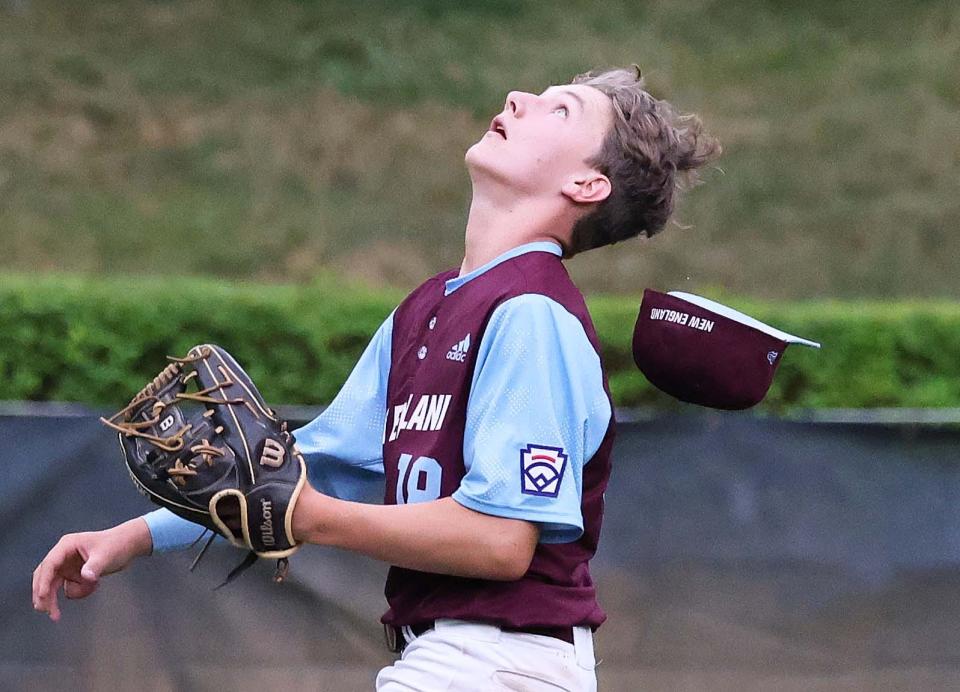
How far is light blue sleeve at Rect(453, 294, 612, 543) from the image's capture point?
2.13 meters

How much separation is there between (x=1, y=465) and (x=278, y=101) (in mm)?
8993

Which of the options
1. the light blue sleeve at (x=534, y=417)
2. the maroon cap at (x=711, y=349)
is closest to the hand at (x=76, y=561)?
the light blue sleeve at (x=534, y=417)

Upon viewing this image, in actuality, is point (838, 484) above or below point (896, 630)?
above

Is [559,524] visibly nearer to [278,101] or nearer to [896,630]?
[896,630]

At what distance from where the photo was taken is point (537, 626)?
2.30 metres

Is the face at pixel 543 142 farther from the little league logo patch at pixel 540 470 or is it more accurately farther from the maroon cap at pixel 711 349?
the little league logo patch at pixel 540 470

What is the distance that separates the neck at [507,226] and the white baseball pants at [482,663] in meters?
0.70

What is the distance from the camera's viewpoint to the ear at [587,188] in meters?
2.55

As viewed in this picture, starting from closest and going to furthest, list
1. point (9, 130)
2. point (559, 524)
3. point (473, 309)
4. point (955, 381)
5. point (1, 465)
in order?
point (559, 524), point (473, 309), point (1, 465), point (955, 381), point (9, 130)

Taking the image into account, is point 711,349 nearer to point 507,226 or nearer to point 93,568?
point 507,226

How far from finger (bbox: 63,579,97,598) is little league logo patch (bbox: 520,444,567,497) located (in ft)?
2.89

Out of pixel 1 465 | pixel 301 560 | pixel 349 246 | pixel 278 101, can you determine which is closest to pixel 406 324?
pixel 301 560

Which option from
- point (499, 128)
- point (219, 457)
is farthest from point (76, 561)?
point (499, 128)

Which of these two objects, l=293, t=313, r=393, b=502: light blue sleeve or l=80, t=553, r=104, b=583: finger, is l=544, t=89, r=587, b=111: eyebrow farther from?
l=80, t=553, r=104, b=583: finger
